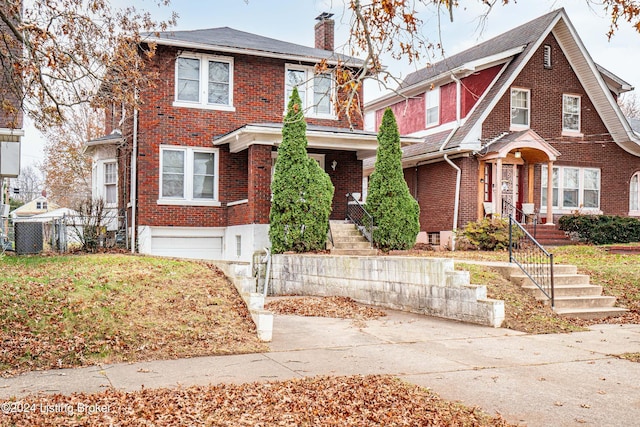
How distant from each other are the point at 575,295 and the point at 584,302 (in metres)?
0.33

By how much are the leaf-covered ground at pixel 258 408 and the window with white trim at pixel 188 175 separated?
13886 millimetres

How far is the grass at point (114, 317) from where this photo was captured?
24.8ft

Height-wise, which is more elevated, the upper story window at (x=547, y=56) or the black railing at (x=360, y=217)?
the upper story window at (x=547, y=56)

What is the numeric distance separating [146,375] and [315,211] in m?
9.96

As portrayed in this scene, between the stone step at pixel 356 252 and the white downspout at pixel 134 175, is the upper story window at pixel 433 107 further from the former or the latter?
the white downspout at pixel 134 175

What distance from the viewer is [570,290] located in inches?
451

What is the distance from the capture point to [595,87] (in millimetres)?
23578

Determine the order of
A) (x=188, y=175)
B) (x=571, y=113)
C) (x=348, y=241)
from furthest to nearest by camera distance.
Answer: (x=571, y=113) → (x=188, y=175) → (x=348, y=241)

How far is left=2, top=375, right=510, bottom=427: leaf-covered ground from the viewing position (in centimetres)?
500

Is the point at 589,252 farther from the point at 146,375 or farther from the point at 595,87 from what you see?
the point at 146,375

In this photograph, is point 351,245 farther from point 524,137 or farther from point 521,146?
point 524,137

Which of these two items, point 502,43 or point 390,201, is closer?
point 390,201

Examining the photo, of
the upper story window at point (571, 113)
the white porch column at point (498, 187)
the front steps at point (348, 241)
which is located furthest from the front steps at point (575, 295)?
the upper story window at point (571, 113)

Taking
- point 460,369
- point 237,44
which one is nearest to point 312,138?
point 237,44
